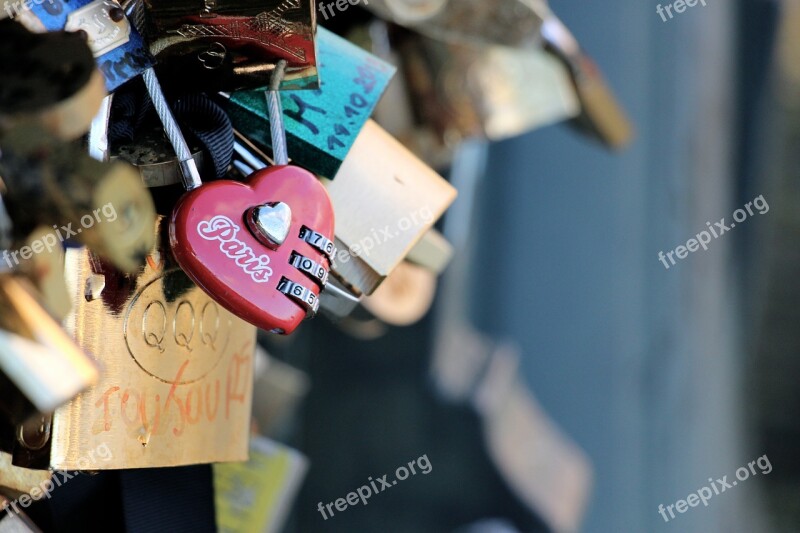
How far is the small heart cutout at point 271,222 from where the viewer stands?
1.40ft

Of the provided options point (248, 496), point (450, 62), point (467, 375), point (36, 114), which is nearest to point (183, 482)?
point (248, 496)

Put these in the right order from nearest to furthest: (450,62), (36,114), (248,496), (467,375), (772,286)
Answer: (36,114) → (248,496) → (450,62) → (467,375) → (772,286)

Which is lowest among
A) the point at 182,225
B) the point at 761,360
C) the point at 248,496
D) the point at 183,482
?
the point at 761,360

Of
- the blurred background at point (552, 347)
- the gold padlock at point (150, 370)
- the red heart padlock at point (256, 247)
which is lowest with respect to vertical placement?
the blurred background at point (552, 347)

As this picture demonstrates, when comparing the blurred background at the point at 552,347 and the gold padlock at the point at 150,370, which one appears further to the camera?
the blurred background at the point at 552,347

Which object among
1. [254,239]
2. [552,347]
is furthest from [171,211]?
[552,347]

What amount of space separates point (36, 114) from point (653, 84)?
1.26 metres

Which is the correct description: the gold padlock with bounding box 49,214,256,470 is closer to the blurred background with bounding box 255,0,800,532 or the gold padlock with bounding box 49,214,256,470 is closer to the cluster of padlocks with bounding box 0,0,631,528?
the cluster of padlocks with bounding box 0,0,631,528

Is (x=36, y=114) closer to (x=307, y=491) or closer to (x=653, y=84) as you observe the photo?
(x=307, y=491)

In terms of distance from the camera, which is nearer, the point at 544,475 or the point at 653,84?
the point at 544,475

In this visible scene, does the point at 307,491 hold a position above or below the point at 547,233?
below

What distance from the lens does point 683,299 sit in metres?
1.55

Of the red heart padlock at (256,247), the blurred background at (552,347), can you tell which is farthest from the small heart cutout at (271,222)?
the blurred background at (552,347)

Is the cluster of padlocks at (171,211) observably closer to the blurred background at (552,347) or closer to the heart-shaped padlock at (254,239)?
the heart-shaped padlock at (254,239)
